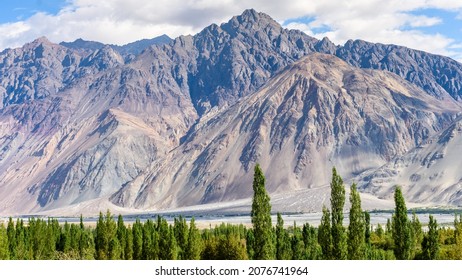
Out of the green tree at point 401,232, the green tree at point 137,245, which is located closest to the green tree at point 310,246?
the green tree at point 401,232

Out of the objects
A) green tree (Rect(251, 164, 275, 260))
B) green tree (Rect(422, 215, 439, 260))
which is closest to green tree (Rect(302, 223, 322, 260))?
green tree (Rect(422, 215, 439, 260))

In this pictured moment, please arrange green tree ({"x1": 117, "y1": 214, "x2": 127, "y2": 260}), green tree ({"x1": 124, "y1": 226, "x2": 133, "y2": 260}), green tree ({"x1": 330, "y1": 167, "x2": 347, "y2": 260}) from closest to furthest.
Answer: green tree ({"x1": 330, "y1": 167, "x2": 347, "y2": 260}), green tree ({"x1": 124, "y1": 226, "x2": 133, "y2": 260}), green tree ({"x1": 117, "y1": 214, "x2": 127, "y2": 260})

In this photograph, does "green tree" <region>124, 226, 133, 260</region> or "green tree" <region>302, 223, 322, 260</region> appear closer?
"green tree" <region>124, 226, 133, 260</region>

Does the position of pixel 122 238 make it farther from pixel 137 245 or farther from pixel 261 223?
pixel 261 223

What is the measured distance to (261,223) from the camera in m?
61.6

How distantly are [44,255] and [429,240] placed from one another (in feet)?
169

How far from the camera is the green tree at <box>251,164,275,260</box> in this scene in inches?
2373

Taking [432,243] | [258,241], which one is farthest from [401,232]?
[258,241]

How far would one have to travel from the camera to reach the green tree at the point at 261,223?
60.3 meters

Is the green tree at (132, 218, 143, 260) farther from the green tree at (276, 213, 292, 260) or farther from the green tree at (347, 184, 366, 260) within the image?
the green tree at (347, 184, 366, 260)

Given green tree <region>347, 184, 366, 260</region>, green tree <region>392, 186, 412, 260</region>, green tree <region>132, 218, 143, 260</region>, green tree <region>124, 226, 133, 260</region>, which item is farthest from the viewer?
green tree <region>124, 226, 133, 260</region>

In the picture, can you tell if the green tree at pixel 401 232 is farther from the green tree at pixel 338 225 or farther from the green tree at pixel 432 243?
the green tree at pixel 338 225
